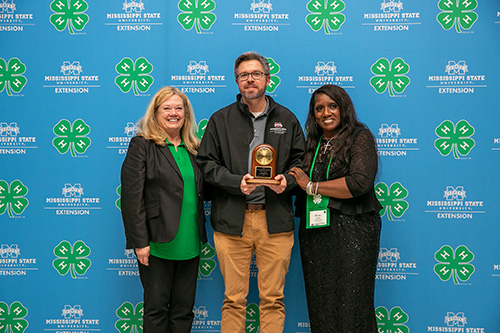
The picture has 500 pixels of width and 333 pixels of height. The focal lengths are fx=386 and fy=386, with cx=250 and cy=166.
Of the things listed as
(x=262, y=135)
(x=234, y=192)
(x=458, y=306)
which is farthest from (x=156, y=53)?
(x=458, y=306)

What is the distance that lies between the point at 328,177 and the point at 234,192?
21.4 inches

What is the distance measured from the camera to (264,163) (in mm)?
2139

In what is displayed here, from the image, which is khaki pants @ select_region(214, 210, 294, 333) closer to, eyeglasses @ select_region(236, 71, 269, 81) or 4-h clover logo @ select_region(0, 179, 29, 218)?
eyeglasses @ select_region(236, 71, 269, 81)

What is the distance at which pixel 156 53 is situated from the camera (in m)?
2.86

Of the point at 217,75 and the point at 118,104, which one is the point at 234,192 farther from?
the point at 118,104

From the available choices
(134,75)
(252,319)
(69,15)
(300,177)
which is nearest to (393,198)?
(300,177)

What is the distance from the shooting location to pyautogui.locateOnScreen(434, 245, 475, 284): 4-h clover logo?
2779mm

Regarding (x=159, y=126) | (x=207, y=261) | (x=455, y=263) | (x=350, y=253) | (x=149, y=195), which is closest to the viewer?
(x=350, y=253)

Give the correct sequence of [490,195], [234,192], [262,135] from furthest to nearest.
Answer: [490,195] < [262,135] < [234,192]

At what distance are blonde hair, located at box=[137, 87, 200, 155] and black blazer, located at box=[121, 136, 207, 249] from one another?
58 mm

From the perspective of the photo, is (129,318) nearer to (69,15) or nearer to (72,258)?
(72,258)

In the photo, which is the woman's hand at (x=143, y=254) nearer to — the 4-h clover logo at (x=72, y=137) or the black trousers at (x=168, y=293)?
the black trousers at (x=168, y=293)

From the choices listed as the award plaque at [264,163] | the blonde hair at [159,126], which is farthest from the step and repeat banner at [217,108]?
the award plaque at [264,163]

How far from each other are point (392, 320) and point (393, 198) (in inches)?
35.1
